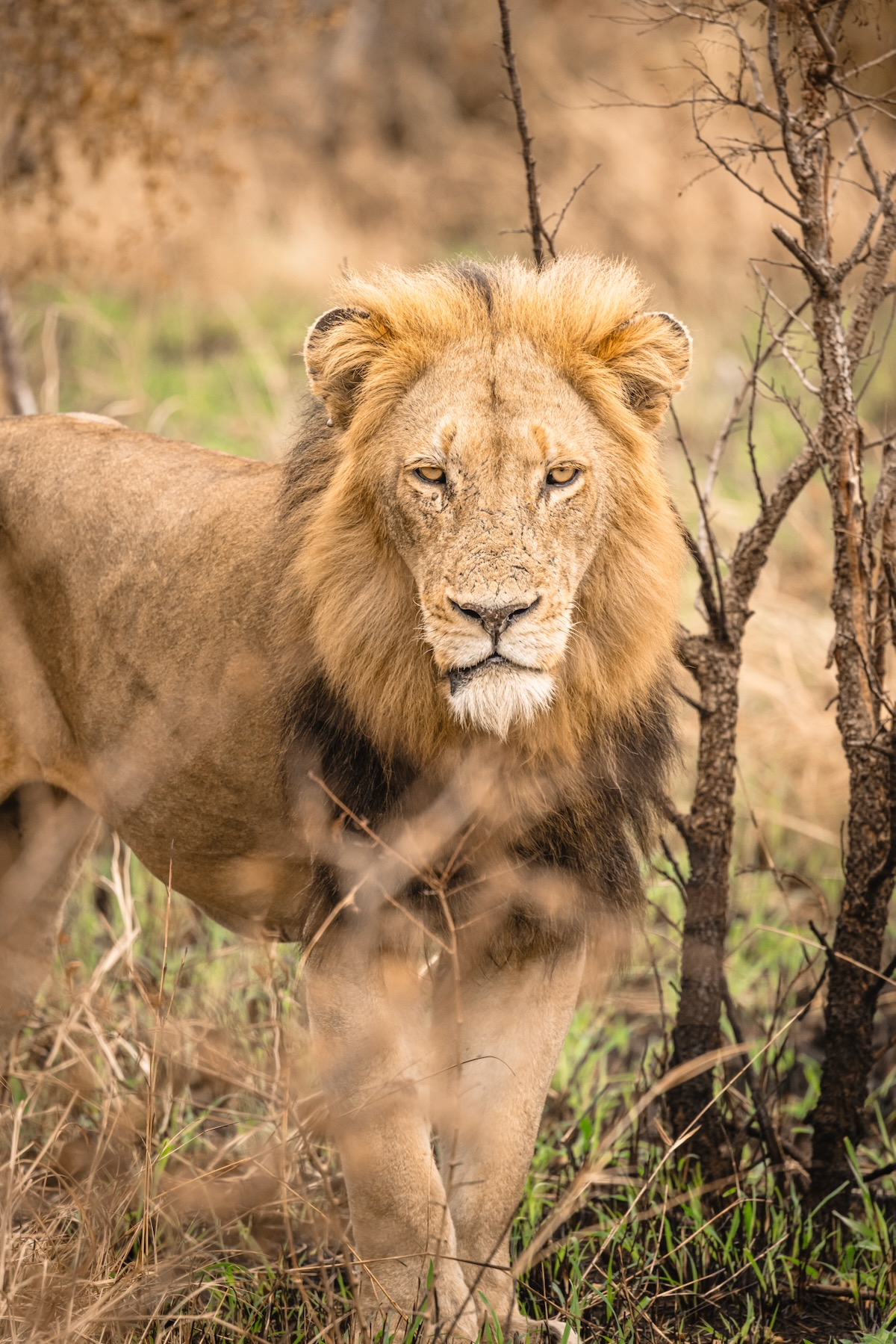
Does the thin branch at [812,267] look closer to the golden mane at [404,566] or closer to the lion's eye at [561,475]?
the golden mane at [404,566]

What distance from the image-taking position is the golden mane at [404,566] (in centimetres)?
297

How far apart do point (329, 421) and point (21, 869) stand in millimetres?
1792

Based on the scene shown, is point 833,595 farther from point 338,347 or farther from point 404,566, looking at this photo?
point 338,347

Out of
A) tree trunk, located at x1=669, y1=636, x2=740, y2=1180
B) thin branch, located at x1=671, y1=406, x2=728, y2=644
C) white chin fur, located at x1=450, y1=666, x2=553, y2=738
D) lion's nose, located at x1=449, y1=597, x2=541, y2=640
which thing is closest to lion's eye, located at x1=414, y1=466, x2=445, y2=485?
lion's nose, located at x1=449, y1=597, x2=541, y2=640

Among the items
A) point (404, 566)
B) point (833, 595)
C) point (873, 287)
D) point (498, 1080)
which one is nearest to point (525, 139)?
point (873, 287)

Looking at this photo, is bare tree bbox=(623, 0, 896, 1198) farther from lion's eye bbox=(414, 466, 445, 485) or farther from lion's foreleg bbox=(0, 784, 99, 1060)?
lion's foreleg bbox=(0, 784, 99, 1060)

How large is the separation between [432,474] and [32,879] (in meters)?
2.04

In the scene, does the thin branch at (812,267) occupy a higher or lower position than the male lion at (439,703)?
higher

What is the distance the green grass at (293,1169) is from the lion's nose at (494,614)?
3.04 ft

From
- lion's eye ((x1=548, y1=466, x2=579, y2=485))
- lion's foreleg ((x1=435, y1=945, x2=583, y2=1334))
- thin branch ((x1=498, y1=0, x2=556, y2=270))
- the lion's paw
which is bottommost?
the lion's paw

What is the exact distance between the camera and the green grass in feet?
9.53

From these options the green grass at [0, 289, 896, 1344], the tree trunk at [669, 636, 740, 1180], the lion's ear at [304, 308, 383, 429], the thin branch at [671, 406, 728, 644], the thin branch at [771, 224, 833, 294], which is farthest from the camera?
the tree trunk at [669, 636, 740, 1180]

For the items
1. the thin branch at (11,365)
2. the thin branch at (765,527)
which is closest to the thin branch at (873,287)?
the thin branch at (765,527)

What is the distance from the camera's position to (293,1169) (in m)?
3.59
